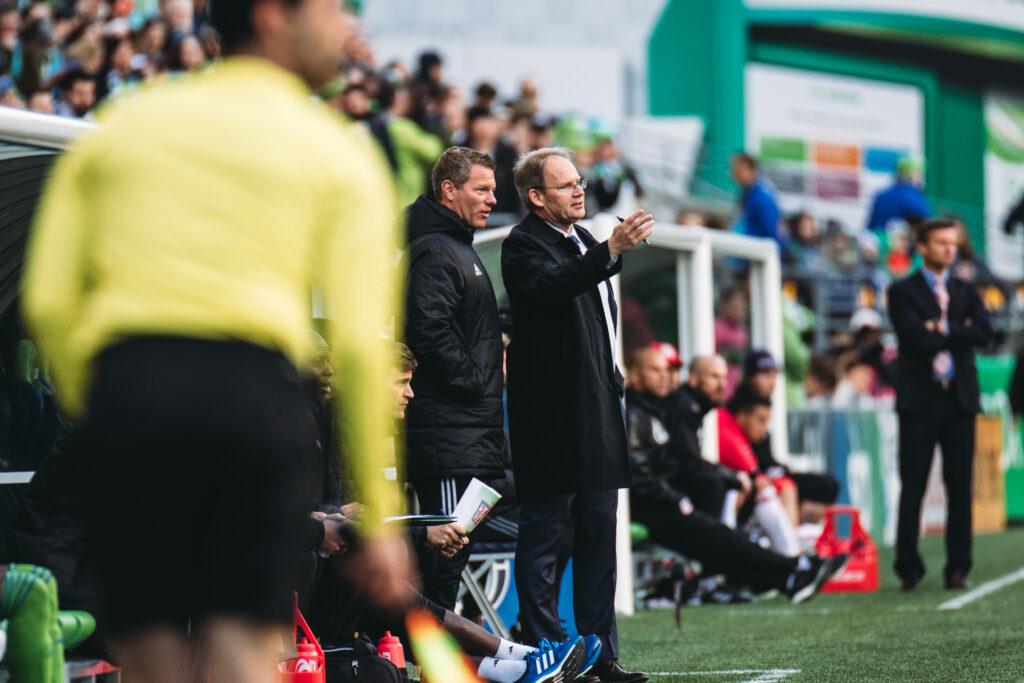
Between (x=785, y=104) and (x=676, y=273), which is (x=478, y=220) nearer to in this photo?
(x=676, y=273)

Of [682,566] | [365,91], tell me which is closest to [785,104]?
[365,91]

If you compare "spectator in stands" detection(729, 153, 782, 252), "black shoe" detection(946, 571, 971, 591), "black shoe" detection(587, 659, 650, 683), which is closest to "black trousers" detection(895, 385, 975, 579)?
"black shoe" detection(946, 571, 971, 591)

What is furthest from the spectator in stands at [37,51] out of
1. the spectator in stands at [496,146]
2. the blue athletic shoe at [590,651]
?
the blue athletic shoe at [590,651]

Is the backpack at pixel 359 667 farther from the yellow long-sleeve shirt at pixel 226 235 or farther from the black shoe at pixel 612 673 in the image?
the yellow long-sleeve shirt at pixel 226 235

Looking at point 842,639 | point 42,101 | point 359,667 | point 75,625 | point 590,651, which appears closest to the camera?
point 75,625

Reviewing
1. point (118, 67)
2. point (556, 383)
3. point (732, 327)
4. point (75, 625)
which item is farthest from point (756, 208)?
point (75, 625)

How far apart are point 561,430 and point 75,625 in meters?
2.06

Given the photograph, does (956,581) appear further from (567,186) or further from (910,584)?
(567,186)

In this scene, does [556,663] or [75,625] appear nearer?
[75,625]

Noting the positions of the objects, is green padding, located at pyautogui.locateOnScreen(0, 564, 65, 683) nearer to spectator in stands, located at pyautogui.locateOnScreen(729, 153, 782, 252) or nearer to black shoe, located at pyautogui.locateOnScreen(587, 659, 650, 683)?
black shoe, located at pyautogui.locateOnScreen(587, 659, 650, 683)

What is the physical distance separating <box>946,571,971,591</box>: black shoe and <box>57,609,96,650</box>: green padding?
628 centimetres

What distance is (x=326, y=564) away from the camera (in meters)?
5.77

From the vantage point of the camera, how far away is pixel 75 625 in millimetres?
4789

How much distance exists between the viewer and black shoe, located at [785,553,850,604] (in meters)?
9.79
